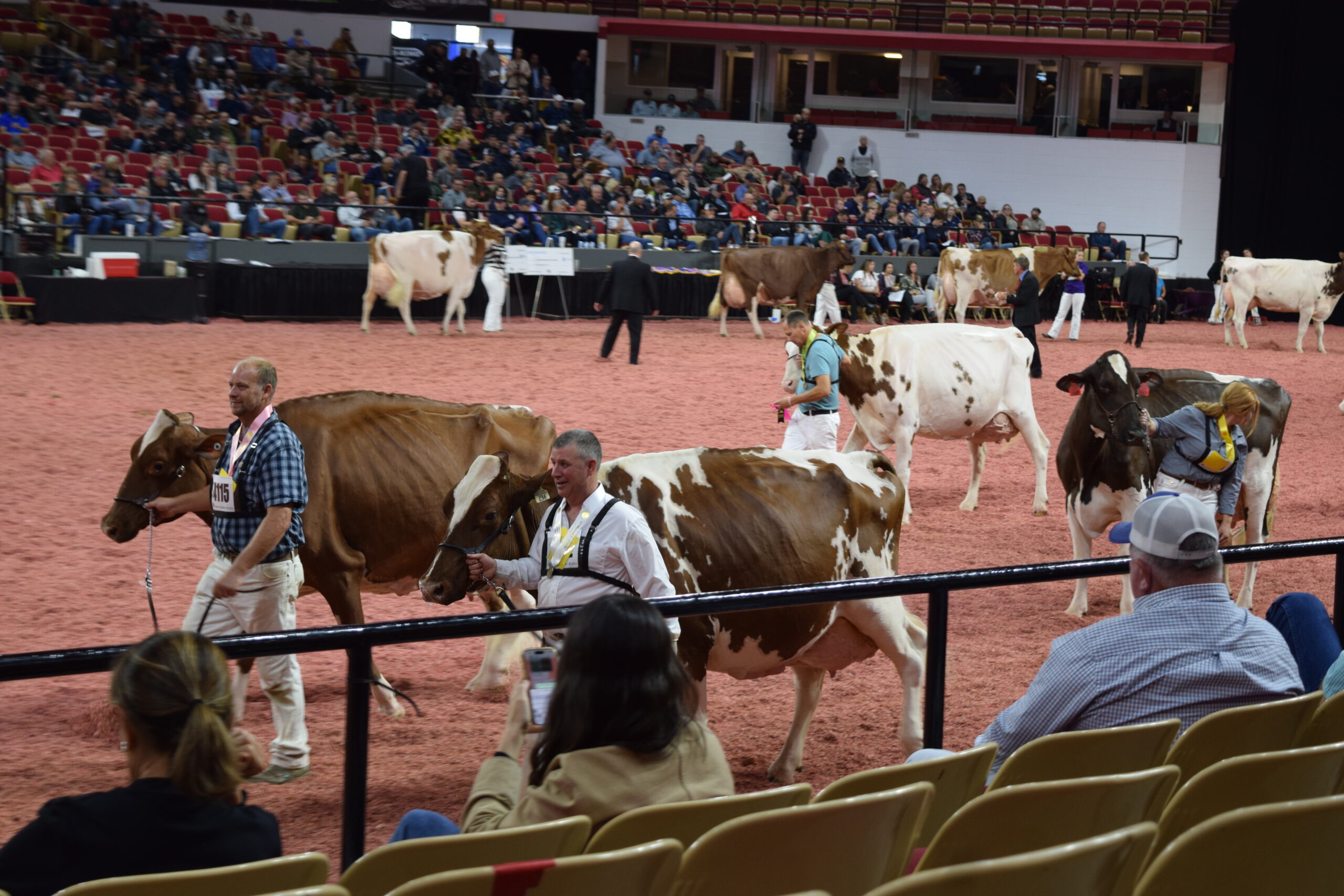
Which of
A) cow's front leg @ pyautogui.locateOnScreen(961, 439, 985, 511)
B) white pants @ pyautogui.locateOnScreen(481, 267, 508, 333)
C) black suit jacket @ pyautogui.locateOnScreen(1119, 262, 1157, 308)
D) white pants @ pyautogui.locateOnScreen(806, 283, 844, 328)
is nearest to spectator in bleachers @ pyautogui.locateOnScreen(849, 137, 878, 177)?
white pants @ pyautogui.locateOnScreen(806, 283, 844, 328)

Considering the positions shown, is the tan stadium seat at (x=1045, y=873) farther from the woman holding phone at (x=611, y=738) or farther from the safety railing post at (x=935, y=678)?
the safety railing post at (x=935, y=678)

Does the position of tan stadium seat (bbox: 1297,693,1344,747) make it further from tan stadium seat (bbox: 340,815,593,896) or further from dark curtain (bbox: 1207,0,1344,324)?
dark curtain (bbox: 1207,0,1344,324)

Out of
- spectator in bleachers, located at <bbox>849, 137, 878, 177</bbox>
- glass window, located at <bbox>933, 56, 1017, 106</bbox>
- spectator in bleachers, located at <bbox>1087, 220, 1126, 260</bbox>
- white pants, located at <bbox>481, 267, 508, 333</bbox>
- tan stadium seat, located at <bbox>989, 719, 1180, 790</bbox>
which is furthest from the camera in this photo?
glass window, located at <bbox>933, 56, 1017, 106</bbox>

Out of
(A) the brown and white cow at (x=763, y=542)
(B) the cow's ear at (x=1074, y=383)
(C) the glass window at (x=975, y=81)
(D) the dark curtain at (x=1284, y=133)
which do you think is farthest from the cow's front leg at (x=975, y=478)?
(C) the glass window at (x=975, y=81)

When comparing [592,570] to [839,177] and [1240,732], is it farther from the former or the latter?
[839,177]

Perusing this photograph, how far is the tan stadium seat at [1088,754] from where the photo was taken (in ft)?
9.73

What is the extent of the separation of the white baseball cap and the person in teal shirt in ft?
21.5

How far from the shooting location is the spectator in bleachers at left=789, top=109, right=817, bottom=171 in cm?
3688

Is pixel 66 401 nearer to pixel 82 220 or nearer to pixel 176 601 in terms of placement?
pixel 176 601

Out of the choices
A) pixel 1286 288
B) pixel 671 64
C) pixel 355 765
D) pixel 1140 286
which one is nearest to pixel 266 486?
pixel 355 765

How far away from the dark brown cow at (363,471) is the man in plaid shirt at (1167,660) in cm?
403

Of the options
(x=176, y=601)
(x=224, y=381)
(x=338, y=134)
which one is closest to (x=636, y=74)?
(x=338, y=134)

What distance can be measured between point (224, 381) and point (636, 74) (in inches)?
1035

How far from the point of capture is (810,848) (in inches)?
94.9
